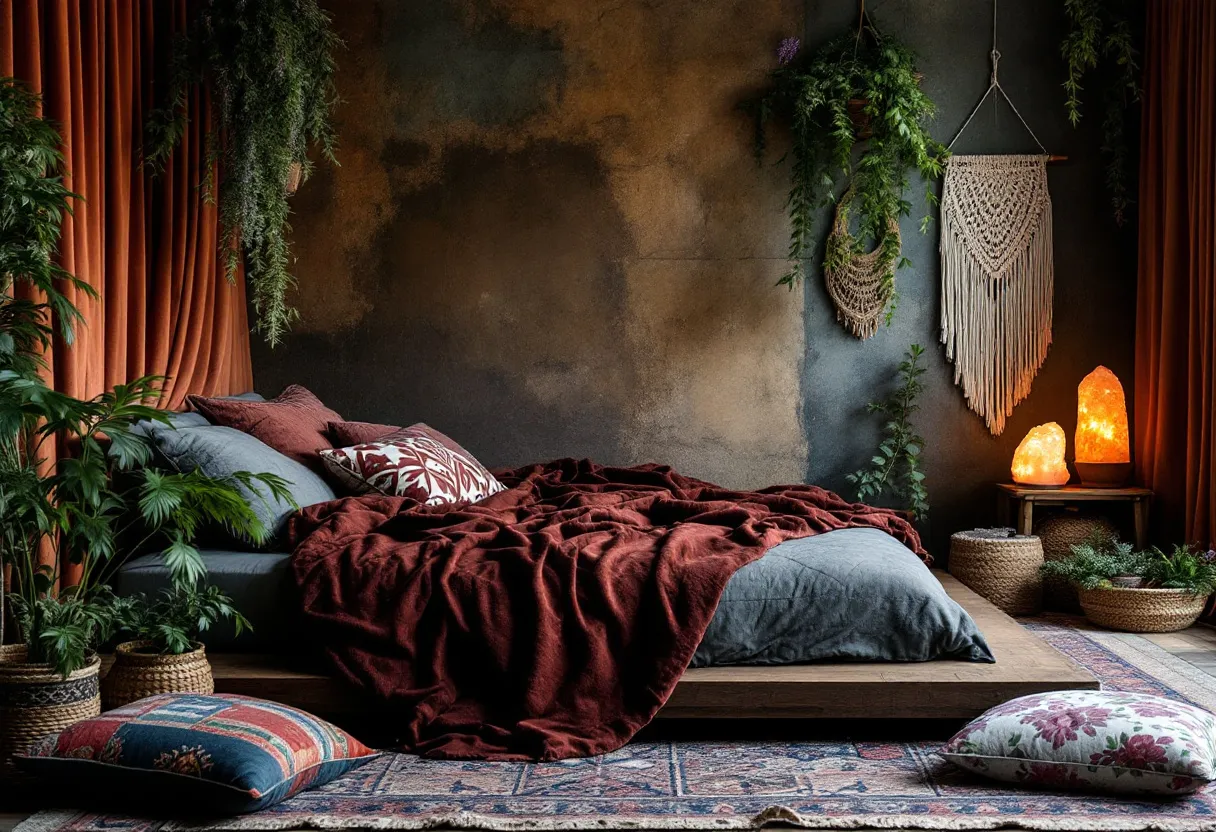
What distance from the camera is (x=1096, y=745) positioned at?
2416 mm

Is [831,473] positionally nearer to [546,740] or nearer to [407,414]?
[407,414]

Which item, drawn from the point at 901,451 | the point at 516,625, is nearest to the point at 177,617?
the point at 516,625

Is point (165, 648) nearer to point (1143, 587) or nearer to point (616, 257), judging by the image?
point (616, 257)

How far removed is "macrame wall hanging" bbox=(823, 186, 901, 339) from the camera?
4918 millimetres

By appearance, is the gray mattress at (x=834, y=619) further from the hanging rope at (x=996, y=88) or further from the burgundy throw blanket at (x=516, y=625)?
the hanging rope at (x=996, y=88)

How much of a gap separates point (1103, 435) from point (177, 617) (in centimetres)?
372

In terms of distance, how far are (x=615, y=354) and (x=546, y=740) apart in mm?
2575

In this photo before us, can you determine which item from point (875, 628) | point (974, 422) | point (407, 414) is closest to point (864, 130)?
point (974, 422)

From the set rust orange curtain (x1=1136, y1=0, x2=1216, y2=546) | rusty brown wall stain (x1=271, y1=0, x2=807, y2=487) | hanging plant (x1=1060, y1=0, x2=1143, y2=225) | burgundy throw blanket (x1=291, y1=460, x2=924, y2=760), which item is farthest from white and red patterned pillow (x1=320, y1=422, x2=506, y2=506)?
hanging plant (x1=1060, y1=0, x2=1143, y2=225)

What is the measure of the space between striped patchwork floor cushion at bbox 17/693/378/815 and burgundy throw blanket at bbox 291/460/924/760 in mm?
390

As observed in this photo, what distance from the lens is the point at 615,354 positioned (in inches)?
199

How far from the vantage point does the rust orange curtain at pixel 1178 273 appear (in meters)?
4.33

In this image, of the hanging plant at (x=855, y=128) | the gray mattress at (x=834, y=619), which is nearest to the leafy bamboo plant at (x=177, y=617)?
the gray mattress at (x=834, y=619)

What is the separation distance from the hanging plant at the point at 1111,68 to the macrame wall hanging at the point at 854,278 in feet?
3.12
